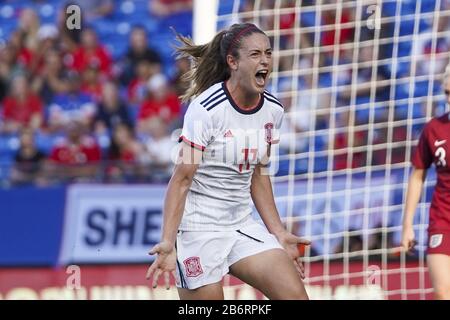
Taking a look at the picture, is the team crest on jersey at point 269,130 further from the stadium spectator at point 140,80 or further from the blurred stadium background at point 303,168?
the stadium spectator at point 140,80

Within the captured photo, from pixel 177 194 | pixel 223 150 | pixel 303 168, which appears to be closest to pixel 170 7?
pixel 303 168

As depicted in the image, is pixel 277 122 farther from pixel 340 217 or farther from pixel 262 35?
pixel 340 217

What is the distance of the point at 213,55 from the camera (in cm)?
582

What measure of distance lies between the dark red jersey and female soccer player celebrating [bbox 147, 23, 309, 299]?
1476 millimetres

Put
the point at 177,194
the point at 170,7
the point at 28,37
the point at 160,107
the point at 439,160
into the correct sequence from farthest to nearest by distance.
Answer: the point at 170,7 < the point at 28,37 < the point at 160,107 < the point at 439,160 < the point at 177,194

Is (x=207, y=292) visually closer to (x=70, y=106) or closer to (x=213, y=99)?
(x=213, y=99)

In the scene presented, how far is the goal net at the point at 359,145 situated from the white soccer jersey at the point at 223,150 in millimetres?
2988

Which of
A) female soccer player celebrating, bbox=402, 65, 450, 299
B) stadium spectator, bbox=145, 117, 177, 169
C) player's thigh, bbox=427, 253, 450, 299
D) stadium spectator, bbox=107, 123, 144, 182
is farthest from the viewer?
stadium spectator, bbox=107, 123, 144, 182

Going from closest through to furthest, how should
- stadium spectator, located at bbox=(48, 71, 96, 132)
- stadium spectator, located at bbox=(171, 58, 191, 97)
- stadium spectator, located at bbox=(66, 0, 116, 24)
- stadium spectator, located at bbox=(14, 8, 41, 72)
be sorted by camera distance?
stadium spectator, located at bbox=(171, 58, 191, 97) < stadium spectator, located at bbox=(48, 71, 96, 132) < stadium spectator, located at bbox=(14, 8, 41, 72) < stadium spectator, located at bbox=(66, 0, 116, 24)

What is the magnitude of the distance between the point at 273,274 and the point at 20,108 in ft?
27.0

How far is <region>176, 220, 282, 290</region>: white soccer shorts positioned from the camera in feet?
18.3

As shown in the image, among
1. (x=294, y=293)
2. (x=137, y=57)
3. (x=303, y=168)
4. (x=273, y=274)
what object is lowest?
(x=294, y=293)

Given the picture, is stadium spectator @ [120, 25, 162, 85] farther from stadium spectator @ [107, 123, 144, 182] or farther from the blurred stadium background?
stadium spectator @ [107, 123, 144, 182]

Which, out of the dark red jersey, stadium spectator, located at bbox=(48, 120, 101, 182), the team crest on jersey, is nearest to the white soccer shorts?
the team crest on jersey
